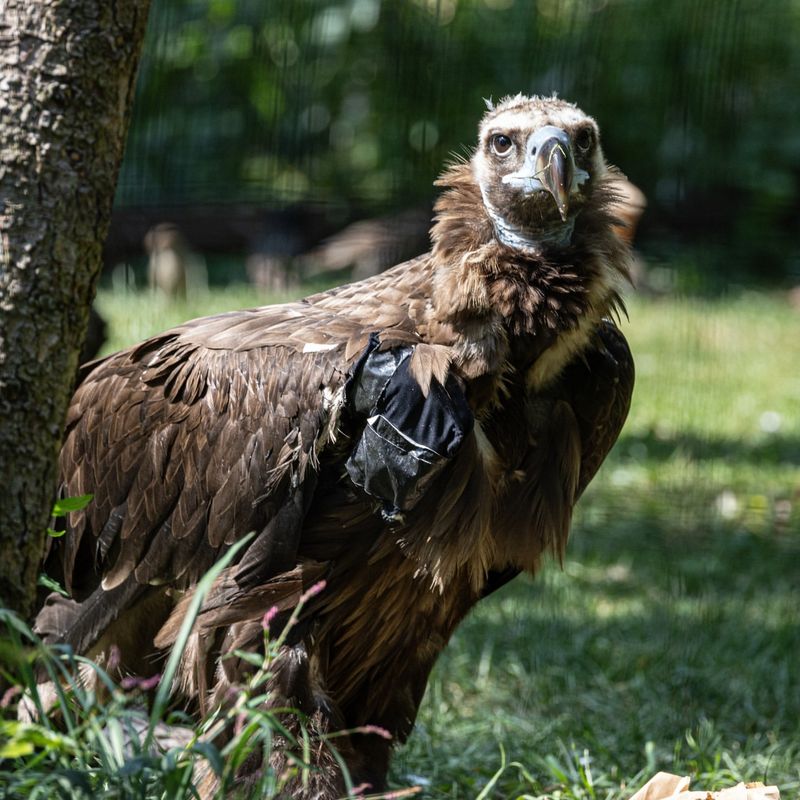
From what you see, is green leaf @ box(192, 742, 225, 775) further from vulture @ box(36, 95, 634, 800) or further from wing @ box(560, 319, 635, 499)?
wing @ box(560, 319, 635, 499)

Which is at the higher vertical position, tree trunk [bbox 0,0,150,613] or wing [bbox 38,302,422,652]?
tree trunk [bbox 0,0,150,613]

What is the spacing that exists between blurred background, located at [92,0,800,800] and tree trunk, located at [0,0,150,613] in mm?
1453

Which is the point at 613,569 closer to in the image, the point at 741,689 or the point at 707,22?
the point at 741,689

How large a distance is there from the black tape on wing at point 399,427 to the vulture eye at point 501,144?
0.56 m

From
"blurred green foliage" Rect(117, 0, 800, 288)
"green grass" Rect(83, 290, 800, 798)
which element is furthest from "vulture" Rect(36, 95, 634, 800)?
"blurred green foliage" Rect(117, 0, 800, 288)

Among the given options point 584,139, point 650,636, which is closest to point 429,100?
point 650,636

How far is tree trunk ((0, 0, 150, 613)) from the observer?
2346 mm

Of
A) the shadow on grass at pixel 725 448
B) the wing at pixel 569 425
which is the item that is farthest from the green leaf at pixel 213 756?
the shadow on grass at pixel 725 448

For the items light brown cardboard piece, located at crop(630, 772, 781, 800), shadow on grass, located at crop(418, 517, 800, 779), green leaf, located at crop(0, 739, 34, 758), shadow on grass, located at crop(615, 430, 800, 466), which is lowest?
shadow on grass, located at crop(418, 517, 800, 779)

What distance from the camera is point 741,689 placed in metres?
4.16

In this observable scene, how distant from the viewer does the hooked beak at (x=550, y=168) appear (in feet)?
9.36

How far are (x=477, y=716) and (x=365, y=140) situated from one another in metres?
4.99

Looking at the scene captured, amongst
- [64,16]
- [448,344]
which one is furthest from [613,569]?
[64,16]

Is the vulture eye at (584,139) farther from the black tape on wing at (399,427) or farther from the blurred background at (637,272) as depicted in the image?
the blurred background at (637,272)
